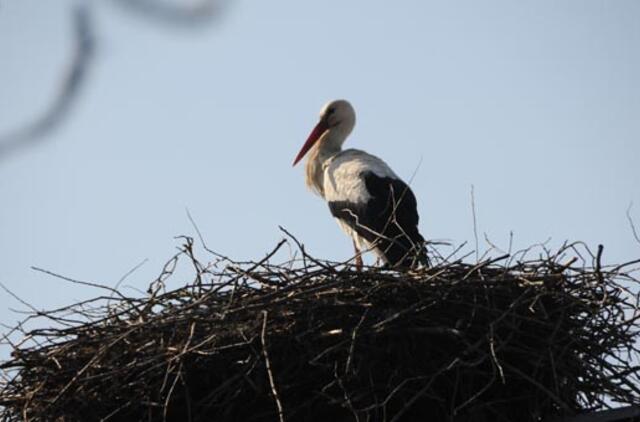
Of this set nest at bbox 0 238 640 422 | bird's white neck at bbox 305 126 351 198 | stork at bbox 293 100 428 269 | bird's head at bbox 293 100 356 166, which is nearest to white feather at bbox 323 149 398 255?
stork at bbox 293 100 428 269

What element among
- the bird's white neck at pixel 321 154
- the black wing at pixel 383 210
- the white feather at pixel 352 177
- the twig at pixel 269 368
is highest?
the bird's white neck at pixel 321 154

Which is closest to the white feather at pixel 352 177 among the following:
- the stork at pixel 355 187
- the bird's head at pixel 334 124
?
the stork at pixel 355 187

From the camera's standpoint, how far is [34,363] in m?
3.68

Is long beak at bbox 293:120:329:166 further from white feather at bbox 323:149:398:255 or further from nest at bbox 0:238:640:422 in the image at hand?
nest at bbox 0:238:640:422

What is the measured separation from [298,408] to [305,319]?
266 millimetres

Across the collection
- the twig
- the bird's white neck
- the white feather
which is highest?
the bird's white neck

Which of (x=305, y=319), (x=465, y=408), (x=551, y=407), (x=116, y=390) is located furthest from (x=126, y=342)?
(x=551, y=407)

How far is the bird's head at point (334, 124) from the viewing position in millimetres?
6891

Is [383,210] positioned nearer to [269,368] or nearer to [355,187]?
[355,187]

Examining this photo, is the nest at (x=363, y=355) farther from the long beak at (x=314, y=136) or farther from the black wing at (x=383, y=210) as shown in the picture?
the long beak at (x=314, y=136)

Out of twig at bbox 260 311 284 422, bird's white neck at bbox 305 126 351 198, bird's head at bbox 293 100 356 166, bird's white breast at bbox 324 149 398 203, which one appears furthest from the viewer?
bird's head at bbox 293 100 356 166

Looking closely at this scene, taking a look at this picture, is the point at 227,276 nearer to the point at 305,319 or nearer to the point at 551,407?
the point at 305,319

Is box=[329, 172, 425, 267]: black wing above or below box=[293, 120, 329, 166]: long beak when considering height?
below

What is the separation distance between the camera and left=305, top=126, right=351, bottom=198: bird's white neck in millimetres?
6754
